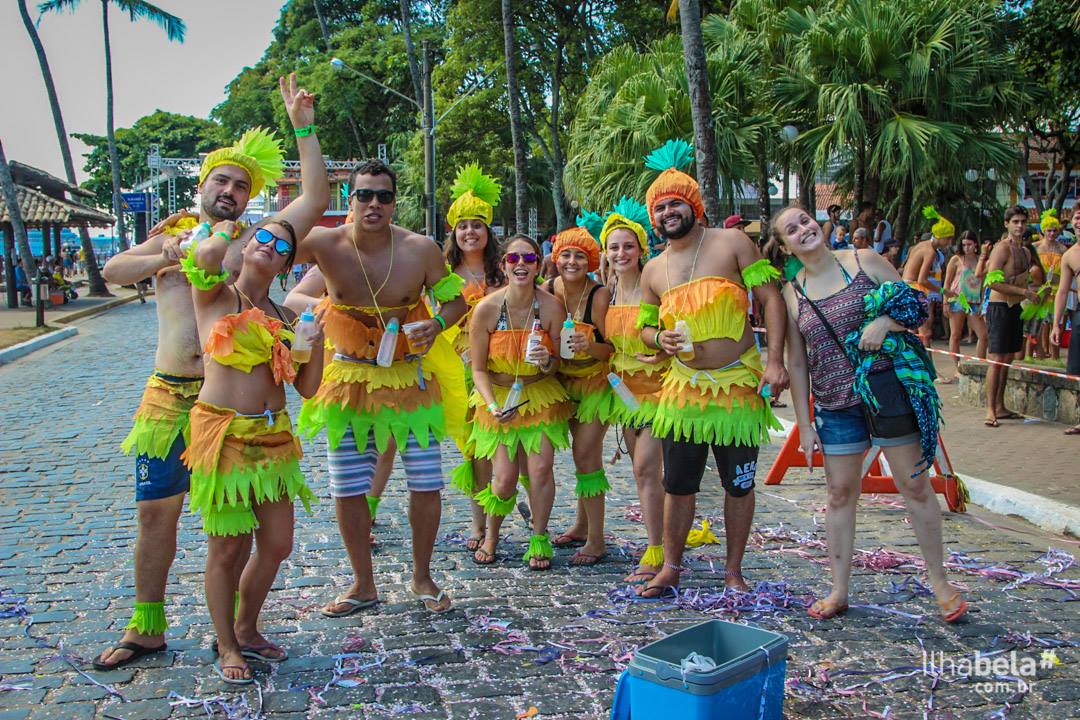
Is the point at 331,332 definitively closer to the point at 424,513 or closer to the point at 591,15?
the point at 424,513

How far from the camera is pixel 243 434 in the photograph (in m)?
4.02

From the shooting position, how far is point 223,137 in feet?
211

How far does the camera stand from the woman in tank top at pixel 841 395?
458cm

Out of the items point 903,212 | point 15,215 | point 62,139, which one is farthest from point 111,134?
point 903,212

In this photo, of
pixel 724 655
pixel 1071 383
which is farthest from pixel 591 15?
pixel 724 655

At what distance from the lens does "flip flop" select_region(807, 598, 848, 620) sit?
4.62 meters

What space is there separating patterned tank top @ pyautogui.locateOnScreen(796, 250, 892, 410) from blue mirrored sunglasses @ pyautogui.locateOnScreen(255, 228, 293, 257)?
2.43 meters

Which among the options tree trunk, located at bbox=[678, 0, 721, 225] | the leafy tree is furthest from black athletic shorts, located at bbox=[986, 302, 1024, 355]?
the leafy tree

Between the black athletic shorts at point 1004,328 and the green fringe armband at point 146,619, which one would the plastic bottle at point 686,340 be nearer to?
the green fringe armband at point 146,619

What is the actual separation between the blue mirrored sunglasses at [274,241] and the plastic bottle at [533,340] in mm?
1628

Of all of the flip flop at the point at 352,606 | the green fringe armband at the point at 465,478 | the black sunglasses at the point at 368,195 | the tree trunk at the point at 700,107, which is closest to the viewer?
the flip flop at the point at 352,606

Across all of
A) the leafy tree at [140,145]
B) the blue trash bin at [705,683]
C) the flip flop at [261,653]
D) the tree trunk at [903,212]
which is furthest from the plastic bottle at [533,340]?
the leafy tree at [140,145]

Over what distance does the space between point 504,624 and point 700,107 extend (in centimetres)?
701

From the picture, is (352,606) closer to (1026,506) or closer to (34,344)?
(1026,506)
